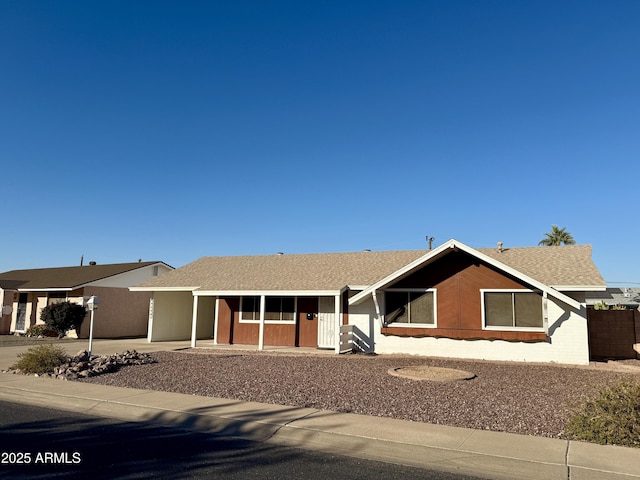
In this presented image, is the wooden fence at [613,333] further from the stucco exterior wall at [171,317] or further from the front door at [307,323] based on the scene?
the stucco exterior wall at [171,317]

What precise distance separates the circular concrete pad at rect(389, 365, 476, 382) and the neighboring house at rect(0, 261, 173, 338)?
19.1 metres

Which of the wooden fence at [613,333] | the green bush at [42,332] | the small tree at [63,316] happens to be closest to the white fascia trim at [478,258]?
the wooden fence at [613,333]

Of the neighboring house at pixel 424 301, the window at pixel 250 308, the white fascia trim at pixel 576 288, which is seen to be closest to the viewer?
the white fascia trim at pixel 576 288

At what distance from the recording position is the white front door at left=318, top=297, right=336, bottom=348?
1952 cm

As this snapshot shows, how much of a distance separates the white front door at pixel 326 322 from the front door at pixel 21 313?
64.9ft

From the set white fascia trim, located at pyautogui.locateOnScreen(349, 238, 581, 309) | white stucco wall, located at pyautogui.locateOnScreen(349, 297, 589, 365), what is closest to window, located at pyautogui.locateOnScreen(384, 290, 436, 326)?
white stucco wall, located at pyautogui.locateOnScreen(349, 297, 589, 365)

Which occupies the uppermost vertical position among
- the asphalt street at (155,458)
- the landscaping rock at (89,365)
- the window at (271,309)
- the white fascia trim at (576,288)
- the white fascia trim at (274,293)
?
the white fascia trim at (576,288)

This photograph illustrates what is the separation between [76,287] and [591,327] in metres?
24.5

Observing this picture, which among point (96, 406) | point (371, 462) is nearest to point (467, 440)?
point (371, 462)

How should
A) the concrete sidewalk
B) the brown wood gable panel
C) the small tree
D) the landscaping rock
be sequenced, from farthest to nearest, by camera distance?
the small tree < the brown wood gable panel < the landscaping rock < the concrete sidewalk

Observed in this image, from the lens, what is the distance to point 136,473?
5.61 m

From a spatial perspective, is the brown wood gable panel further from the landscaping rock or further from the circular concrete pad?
the landscaping rock

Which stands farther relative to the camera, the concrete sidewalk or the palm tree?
the palm tree

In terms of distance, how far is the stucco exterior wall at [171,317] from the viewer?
23.9 m
